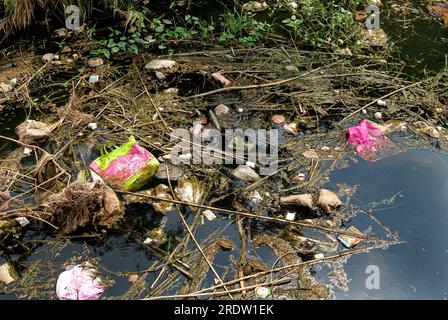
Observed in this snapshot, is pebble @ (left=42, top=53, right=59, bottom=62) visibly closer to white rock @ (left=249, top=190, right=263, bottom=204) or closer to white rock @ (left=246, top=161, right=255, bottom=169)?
white rock @ (left=246, top=161, right=255, bottom=169)

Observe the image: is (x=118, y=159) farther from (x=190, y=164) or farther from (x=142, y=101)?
(x=142, y=101)

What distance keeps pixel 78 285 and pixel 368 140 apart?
6.03 feet

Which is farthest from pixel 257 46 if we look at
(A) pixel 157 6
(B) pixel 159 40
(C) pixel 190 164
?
(C) pixel 190 164

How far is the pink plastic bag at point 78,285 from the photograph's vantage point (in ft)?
6.70

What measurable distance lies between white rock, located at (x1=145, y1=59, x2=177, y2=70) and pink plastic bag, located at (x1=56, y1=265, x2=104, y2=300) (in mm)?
1687

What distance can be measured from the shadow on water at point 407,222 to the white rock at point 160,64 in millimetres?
1474

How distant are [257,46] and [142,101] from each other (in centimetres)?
106

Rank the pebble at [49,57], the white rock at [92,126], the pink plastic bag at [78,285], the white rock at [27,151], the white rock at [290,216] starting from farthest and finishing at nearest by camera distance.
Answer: the pebble at [49,57] < the white rock at [92,126] < the white rock at [27,151] < the white rock at [290,216] < the pink plastic bag at [78,285]

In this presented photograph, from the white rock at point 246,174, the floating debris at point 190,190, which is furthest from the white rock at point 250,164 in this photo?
the floating debris at point 190,190

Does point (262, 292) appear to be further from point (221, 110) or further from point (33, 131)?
point (33, 131)

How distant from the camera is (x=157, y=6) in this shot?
3.99 m

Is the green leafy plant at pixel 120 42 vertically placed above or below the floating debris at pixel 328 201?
above

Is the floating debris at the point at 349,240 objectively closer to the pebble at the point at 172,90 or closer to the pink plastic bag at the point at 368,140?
the pink plastic bag at the point at 368,140

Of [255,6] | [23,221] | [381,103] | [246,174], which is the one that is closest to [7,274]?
[23,221]
